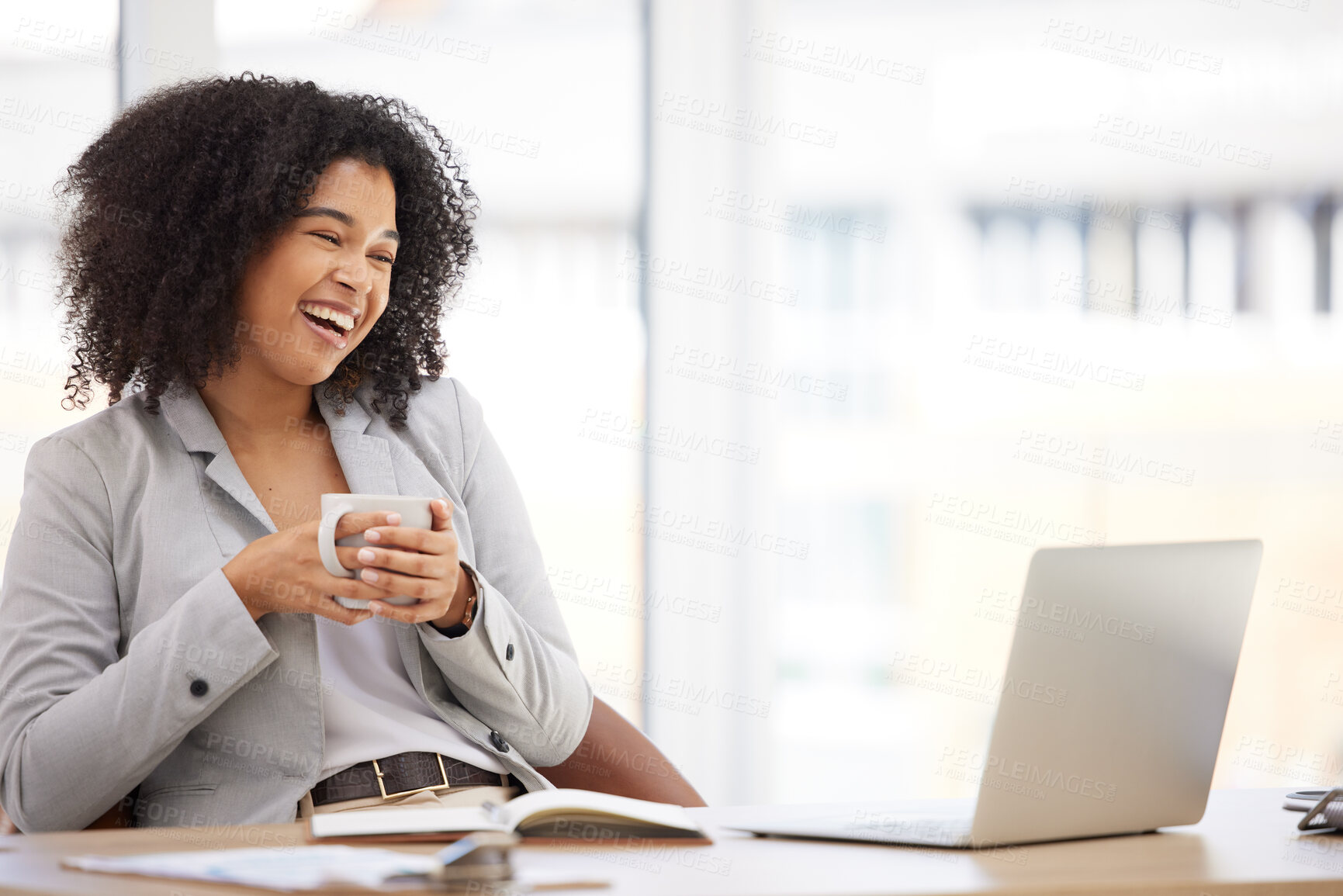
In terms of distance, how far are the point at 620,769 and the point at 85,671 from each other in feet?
2.23

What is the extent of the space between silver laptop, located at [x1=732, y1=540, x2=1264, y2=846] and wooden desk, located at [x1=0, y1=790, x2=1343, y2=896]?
0.03 m

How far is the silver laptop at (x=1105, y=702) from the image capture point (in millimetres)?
979

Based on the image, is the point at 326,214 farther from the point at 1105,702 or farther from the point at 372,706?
the point at 1105,702

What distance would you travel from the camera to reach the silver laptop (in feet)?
3.21

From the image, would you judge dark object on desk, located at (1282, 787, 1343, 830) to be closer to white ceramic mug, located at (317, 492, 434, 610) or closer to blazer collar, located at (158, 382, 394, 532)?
white ceramic mug, located at (317, 492, 434, 610)

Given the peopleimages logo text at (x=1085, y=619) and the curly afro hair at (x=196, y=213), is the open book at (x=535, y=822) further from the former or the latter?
the curly afro hair at (x=196, y=213)

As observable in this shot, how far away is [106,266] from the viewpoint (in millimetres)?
1663

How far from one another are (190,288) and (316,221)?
0.68 ft

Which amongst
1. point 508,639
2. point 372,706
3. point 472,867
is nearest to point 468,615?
point 508,639

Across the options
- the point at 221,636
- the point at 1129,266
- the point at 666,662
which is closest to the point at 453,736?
the point at 221,636

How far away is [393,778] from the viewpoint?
1417 mm

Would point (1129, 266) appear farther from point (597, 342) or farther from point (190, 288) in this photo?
point (190, 288)

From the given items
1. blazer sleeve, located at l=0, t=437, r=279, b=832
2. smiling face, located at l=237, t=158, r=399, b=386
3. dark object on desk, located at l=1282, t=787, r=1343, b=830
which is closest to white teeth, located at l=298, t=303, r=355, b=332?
smiling face, located at l=237, t=158, r=399, b=386

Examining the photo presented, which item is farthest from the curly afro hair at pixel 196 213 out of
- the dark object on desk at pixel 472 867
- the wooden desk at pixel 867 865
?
the dark object on desk at pixel 472 867
